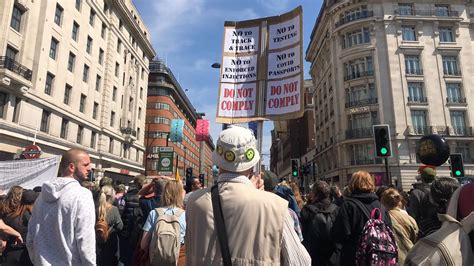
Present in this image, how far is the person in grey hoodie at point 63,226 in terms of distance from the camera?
2844 mm

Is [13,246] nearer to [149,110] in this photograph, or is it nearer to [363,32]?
[363,32]

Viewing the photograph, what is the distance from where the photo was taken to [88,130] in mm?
30141

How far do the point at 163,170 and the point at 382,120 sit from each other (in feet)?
95.0

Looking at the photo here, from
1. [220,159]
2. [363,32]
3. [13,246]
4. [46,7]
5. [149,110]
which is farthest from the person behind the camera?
[149,110]

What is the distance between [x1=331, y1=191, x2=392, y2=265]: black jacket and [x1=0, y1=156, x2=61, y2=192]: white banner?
8.96 meters

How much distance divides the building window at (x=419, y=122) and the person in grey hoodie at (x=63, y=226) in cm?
4033

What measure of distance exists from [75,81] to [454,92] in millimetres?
40643

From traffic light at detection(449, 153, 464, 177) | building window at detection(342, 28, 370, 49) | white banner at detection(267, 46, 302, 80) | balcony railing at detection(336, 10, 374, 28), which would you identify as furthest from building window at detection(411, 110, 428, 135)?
white banner at detection(267, 46, 302, 80)

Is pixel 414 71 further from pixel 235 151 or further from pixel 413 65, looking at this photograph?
pixel 235 151

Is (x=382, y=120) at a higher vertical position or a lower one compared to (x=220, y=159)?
higher

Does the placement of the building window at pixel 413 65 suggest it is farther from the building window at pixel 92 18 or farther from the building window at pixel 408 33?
the building window at pixel 92 18

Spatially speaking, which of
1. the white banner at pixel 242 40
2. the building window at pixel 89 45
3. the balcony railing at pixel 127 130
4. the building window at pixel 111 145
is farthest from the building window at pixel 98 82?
the white banner at pixel 242 40

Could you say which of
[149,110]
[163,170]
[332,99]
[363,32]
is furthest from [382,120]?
Result: [149,110]

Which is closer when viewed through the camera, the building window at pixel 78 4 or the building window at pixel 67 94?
the building window at pixel 67 94
